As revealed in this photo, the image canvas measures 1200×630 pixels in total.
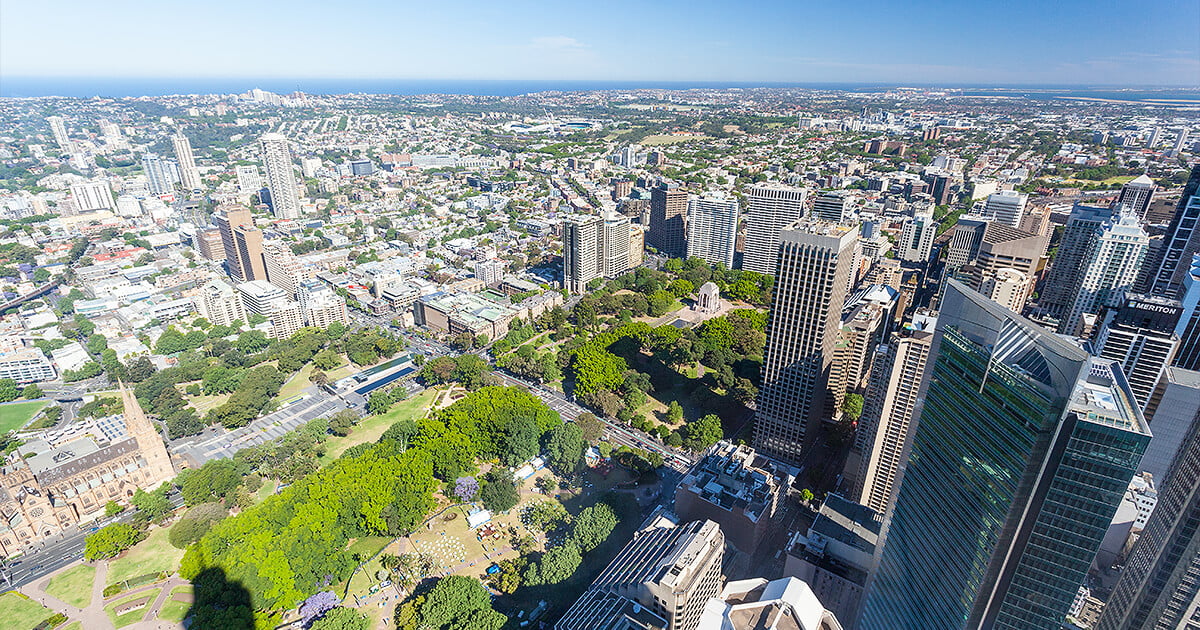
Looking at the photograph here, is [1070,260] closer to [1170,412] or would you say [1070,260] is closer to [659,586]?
[1170,412]

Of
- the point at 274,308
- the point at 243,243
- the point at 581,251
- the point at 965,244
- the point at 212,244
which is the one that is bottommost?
the point at 212,244

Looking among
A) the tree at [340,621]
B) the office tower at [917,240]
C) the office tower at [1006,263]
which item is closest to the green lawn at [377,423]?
the tree at [340,621]

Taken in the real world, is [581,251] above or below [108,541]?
above

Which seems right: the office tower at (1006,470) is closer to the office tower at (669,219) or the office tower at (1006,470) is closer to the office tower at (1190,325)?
the office tower at (1190,325)

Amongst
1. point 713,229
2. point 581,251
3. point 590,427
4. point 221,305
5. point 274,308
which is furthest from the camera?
point 713,229

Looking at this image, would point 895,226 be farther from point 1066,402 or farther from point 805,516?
point 1066,402

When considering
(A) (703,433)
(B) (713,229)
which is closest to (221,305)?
(A) (703,433)

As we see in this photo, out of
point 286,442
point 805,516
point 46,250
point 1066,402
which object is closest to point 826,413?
point 805,516
